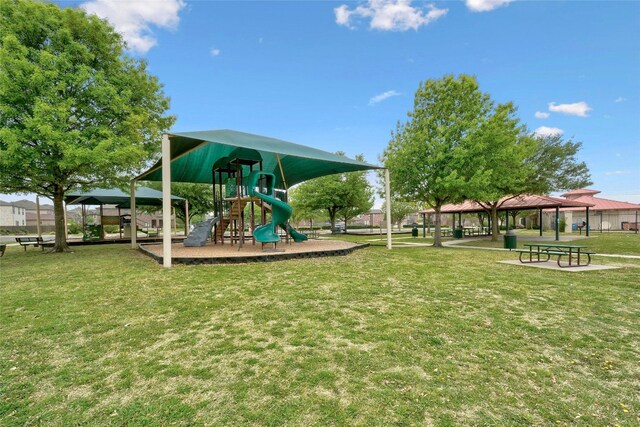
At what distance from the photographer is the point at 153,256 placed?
11.1 metres

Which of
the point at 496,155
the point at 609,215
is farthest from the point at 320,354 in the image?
the point at 609,215

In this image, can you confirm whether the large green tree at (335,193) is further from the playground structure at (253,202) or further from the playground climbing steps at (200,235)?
the playground climbing steps at (200,235)

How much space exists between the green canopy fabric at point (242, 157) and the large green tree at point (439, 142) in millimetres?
3260

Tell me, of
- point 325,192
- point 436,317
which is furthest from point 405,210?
point 436,317

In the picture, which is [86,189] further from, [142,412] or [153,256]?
[142,412]

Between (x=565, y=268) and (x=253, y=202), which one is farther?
(x=253, y=202)

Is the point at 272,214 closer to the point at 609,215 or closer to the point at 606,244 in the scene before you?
the point at 606,244

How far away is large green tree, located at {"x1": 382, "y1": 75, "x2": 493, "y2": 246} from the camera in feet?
48.5

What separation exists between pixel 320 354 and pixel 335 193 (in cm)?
2519

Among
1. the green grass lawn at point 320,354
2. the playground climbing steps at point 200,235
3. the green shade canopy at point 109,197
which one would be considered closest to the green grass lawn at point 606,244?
the green grass lawn at point 320,354

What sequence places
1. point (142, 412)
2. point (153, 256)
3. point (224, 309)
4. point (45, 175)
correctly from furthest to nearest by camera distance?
point (45, 175) → point (153, 256) → point (224, 309) → point (142, 412)

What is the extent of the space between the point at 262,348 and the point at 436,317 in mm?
2704

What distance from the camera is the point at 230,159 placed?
14031 mm

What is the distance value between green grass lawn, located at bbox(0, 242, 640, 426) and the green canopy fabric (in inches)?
207
